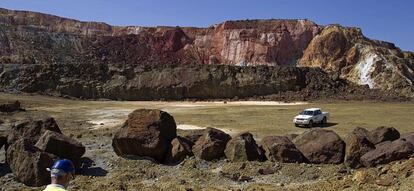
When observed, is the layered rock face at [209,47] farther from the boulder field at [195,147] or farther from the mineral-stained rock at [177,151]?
the mineral-stained rock at [177,151]

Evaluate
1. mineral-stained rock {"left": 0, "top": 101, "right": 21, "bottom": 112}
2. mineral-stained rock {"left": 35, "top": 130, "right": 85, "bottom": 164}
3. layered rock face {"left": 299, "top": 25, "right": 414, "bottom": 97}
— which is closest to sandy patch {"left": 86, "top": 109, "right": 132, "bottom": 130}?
mineral-stained rock {"left": 0, "top": 101, "right": 21, "bottom": 112}

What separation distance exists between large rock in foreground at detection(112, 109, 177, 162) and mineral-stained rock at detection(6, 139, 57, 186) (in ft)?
10.3

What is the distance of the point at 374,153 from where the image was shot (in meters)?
16.1

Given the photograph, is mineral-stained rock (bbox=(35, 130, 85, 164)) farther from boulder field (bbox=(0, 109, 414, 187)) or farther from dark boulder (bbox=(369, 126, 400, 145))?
dark boulder (bbox=(369, 126, 400, 145))

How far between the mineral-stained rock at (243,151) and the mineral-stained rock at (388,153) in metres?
3.54

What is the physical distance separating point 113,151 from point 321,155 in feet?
25.5

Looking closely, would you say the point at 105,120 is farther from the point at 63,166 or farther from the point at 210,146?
the point at 63,166

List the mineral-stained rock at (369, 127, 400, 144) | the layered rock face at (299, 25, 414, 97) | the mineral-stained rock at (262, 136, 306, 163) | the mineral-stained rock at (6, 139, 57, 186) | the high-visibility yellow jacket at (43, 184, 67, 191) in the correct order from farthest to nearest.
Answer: the layered rock face at (299, 25, 414, 97)
the mineral-stained rock at (369, 127, 400, 144)
the mineral-stained rock at (262, 136, 306, 163)
the mineral-stained rock at (6, 139, 57, 186)
the high-visibility yellow jacket at (43, 184, 67, 191)

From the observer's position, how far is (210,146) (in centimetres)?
1825

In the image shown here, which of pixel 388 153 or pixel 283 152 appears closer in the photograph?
pixel 388 153

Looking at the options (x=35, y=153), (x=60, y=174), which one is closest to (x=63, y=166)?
(x=60, y=174)

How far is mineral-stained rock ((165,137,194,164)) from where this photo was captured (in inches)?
721

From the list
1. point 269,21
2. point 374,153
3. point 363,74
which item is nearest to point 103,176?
point 374,153

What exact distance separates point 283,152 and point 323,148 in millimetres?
1320
